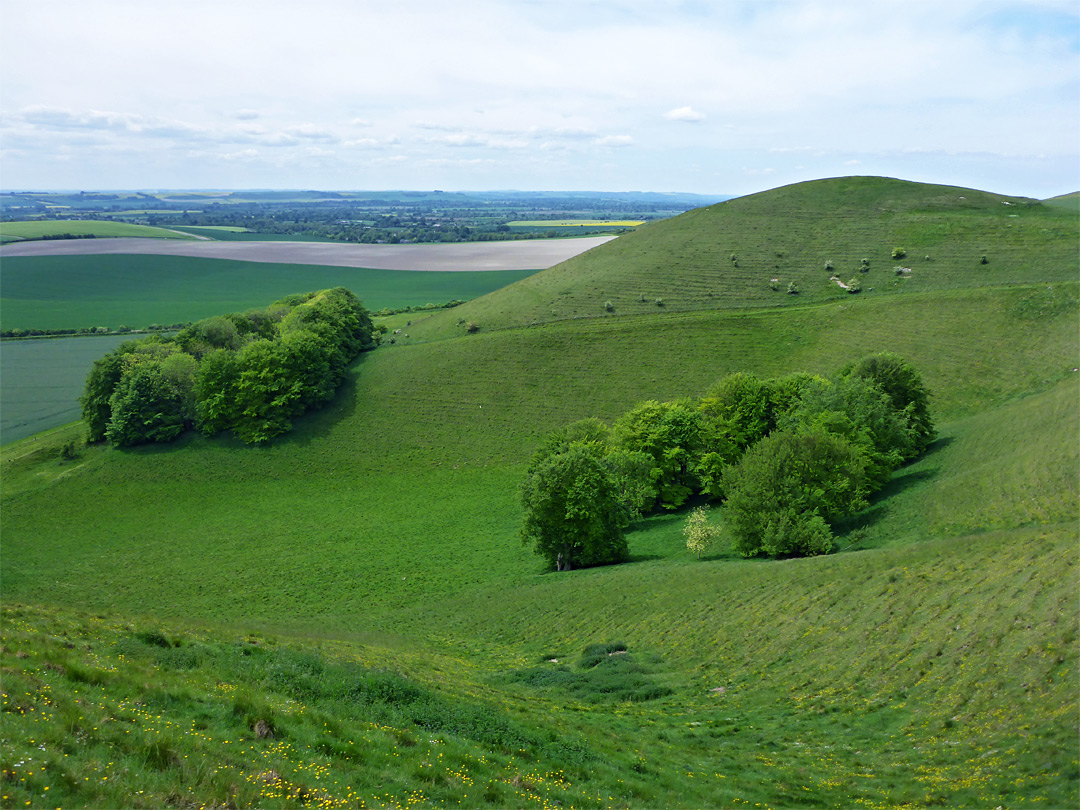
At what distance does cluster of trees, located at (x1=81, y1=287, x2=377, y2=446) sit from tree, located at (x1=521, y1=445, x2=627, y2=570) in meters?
41.7

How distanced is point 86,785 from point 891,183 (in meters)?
139

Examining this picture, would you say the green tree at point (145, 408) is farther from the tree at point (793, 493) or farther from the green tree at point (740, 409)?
the tree at point (793, 493)

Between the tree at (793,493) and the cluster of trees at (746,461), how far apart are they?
8 centimetres

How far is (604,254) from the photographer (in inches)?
4417

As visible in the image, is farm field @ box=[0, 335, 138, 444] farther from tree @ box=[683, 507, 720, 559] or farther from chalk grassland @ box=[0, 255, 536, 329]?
tree @ box=[683, 507, 720, 559]

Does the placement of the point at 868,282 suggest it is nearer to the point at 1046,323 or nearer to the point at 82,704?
the point at 1046,323

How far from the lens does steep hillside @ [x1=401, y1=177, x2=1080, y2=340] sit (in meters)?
88.5

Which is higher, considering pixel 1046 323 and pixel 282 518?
pixel 1046 323

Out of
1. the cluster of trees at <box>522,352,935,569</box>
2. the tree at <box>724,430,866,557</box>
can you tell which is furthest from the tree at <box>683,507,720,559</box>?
the cluster of trees at <box>522,352,935,569</box>

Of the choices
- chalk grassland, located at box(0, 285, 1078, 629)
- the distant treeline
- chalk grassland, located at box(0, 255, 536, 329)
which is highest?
chalk grassland, located at box(0, 255, 536, 329)

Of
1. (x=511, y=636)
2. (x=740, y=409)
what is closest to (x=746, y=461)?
(x=740, y=409)

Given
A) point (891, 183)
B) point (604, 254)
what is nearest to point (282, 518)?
point (604, 254)

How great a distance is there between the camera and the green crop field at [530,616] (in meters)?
12.5

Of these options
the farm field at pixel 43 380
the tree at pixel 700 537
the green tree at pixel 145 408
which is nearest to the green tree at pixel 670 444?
the tree at pixel 700 537
